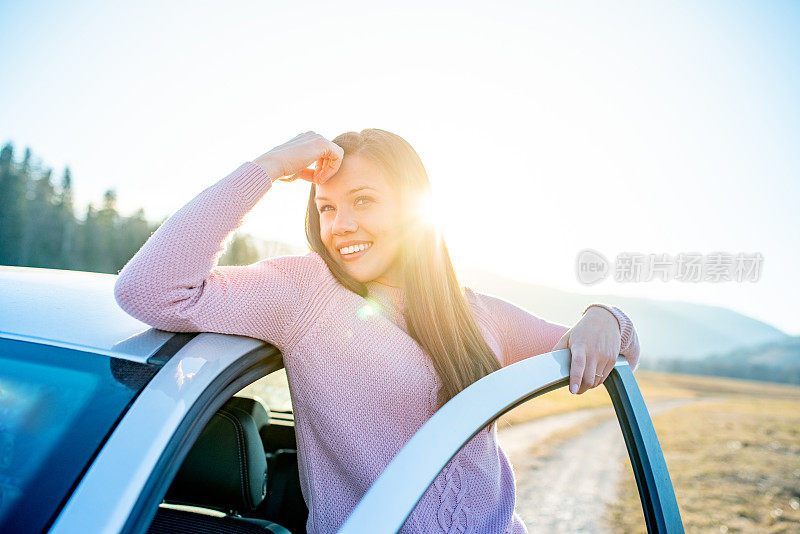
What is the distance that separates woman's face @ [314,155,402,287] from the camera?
195 cm

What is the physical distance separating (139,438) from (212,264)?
1.95ft

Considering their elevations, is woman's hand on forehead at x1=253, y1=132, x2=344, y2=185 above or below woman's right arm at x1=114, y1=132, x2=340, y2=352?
above

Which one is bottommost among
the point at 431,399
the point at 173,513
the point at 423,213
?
the point at 173,513

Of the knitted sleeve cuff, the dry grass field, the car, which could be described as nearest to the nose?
the car

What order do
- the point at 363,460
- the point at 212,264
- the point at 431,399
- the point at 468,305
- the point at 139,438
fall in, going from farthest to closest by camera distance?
the point at 468,305 → the point at 431,399 → the point at 363,460 → the point at 212,264 → the point at 139,438

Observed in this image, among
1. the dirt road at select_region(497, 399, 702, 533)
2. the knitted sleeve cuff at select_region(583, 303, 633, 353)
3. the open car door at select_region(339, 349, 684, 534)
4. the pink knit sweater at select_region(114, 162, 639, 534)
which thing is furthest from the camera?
the dirt road at select_region(497, 399, 702, 533)

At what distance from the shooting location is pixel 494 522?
1.71 m

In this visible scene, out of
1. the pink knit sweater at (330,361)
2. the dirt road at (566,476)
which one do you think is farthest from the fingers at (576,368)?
the dirt road at (566,476)

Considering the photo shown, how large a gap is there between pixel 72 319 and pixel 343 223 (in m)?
0.89

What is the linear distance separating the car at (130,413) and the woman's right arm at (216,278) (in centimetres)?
4

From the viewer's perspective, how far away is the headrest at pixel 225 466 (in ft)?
5.68

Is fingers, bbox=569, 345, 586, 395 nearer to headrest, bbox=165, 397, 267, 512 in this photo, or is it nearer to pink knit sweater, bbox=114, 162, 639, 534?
pink knit sweater, bbox=114, 162, 639, 534

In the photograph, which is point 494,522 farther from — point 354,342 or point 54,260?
point 54,260

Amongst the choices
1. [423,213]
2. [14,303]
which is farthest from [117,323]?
[423,213]
